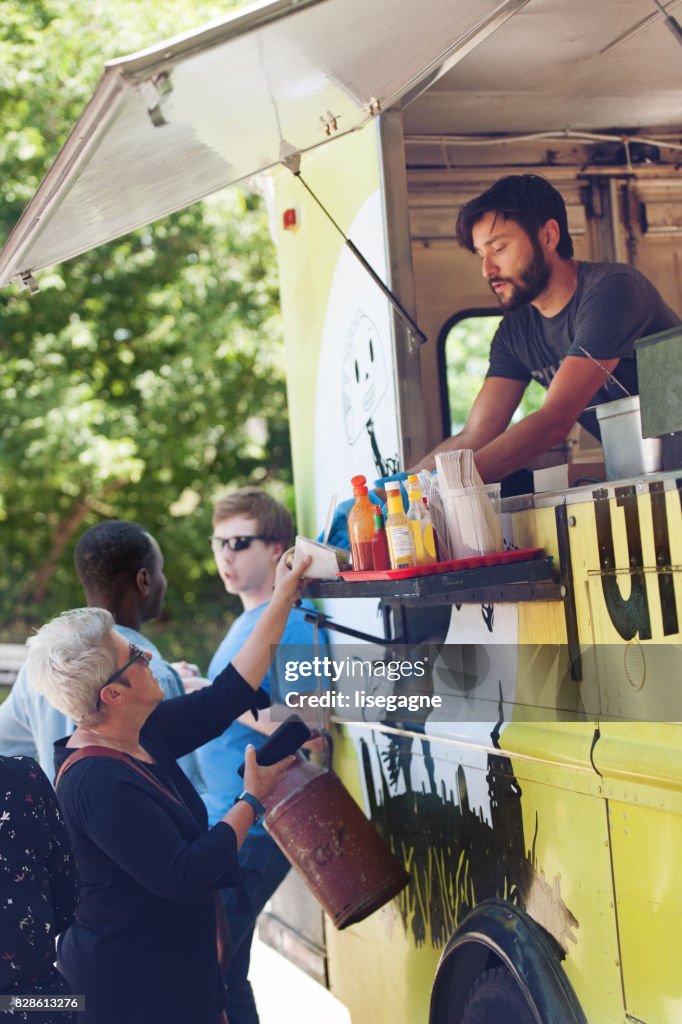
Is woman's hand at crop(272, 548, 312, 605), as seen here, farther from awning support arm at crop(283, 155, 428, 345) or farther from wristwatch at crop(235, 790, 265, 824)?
awning support arm at crop(283, 155, 428, 345)

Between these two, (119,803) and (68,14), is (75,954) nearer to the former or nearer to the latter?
(119,803)

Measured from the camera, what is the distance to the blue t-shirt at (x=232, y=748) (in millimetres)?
4410

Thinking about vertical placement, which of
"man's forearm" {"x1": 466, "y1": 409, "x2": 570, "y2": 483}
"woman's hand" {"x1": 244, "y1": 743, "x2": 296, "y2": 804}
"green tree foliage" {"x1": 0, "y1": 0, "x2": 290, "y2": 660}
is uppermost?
"green tree foliage" {"x1": 0, "y1": 0, "x2": 290, "y2": 660}

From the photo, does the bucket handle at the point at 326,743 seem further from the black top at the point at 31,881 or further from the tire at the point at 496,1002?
the black top at the point at 31,881

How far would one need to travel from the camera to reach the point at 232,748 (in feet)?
14.6

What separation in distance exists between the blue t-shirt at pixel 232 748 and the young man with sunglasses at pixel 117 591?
0.32 meters

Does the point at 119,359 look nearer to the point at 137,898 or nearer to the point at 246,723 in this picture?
the point at 246,723

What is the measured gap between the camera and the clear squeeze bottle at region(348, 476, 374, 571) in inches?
129

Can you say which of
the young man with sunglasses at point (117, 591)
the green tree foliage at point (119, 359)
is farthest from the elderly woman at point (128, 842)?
the green tree foliage at point (119, 359)

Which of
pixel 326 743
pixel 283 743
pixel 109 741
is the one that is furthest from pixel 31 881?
pixel 326 743

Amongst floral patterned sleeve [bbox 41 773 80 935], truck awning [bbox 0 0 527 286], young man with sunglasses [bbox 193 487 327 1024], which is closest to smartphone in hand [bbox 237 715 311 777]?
young man with sunglasses [bbox 193 487 327 1024]

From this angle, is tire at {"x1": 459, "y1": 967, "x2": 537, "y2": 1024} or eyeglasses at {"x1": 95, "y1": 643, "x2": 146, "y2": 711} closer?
tire at {"x1": 459, "y1": 967, "x2": 537, "y2": 1024}

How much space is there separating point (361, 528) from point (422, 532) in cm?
25

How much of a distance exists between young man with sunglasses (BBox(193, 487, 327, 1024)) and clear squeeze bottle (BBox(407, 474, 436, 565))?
1169 mm
